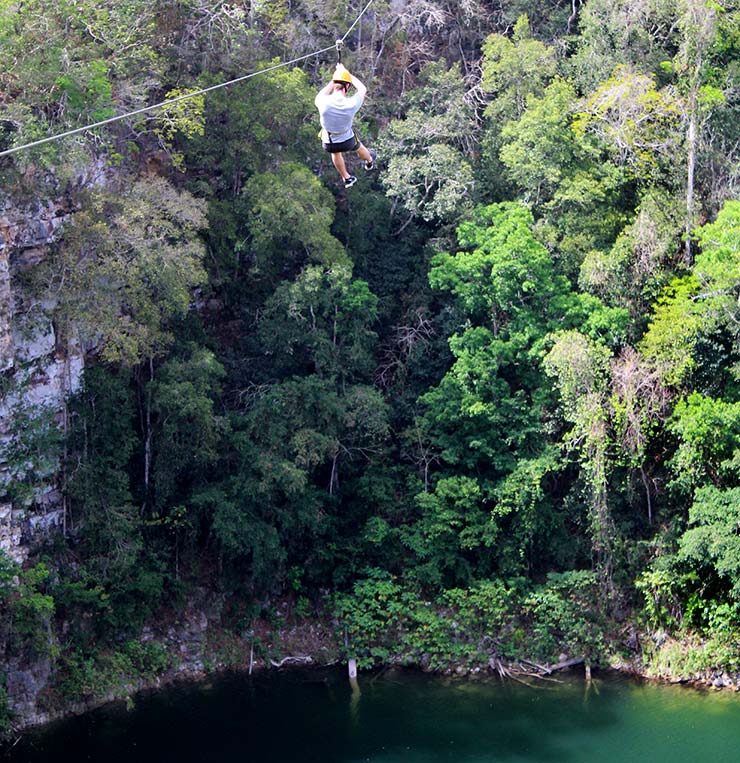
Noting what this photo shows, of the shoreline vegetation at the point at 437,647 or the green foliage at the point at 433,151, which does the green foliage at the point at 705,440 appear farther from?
the green foliage at the point at 433,151

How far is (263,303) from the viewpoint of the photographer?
1705cm

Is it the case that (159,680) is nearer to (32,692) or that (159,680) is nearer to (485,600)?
(32,692)

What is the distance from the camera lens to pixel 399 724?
581 inches

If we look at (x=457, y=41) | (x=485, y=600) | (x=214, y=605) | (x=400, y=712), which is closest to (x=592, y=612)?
Answer: (x=485, y=600)

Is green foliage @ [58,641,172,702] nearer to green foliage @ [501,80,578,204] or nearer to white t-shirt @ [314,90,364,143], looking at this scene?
green foliage @ [501,80,578,204]

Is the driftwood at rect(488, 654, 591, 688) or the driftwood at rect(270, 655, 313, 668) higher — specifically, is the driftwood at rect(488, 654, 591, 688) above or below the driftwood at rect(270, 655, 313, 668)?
below

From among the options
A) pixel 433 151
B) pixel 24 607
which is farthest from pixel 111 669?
pixel 433 151

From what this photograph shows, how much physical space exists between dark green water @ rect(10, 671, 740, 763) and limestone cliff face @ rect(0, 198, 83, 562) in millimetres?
2187

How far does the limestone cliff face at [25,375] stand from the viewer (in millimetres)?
13930

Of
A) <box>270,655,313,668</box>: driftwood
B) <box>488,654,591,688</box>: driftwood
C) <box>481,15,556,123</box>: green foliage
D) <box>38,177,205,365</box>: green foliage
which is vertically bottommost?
<box>488,654,591,688</box>: driftwood

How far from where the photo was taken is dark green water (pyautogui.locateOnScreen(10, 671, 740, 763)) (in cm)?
1408

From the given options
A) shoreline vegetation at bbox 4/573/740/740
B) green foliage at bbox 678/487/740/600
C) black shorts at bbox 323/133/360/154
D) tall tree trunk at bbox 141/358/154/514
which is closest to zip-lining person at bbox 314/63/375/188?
black shorts at bbox 323/133/360/154

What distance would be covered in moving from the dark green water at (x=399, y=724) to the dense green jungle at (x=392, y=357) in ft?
1.35

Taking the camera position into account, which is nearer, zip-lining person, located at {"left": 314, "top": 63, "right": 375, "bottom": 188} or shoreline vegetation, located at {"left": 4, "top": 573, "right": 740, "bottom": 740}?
zip-lining person, located at {"left": 314, "top": 63, "right": 375, "bottom": 188}
